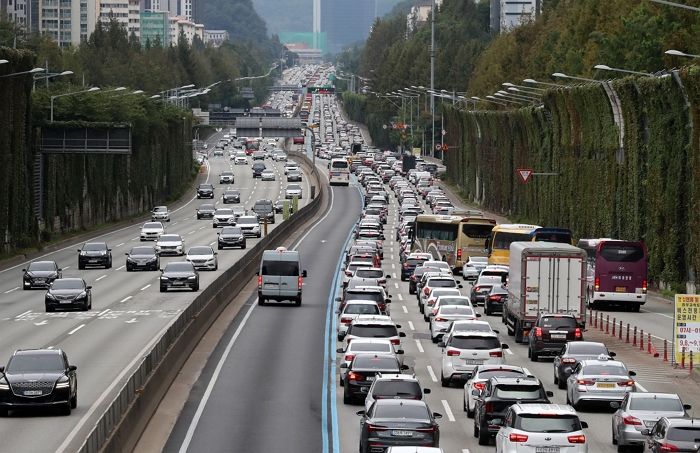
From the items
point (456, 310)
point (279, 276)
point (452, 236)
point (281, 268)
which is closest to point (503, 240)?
point (452, 236)

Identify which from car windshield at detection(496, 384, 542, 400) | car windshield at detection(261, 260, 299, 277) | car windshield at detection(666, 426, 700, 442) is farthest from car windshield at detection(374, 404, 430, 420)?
car windshield at detection(261, 260, 299, 277)

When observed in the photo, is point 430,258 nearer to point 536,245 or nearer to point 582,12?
point 536,245

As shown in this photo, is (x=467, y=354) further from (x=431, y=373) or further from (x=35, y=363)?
(x=35, y=363)

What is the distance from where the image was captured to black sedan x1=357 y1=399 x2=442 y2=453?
97.4ft

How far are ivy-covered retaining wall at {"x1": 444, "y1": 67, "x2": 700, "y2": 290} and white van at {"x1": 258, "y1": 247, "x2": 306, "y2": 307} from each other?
18167mm

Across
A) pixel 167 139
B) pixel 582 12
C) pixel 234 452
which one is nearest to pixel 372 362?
pixel 234 452

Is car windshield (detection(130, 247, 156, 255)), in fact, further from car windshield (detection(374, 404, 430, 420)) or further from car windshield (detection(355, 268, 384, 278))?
car windshield (detection(374, 404, 430, 420))

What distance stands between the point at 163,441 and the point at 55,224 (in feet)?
283

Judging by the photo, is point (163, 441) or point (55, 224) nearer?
point (163, 441)

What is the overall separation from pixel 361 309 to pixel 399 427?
24.8 metres

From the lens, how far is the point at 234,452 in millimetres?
32031

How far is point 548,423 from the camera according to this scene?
1117 inches

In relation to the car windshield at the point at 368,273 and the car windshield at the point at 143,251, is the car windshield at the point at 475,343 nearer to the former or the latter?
the car windshield at the point at 368,273

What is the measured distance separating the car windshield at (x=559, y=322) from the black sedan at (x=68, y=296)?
21.6 m
